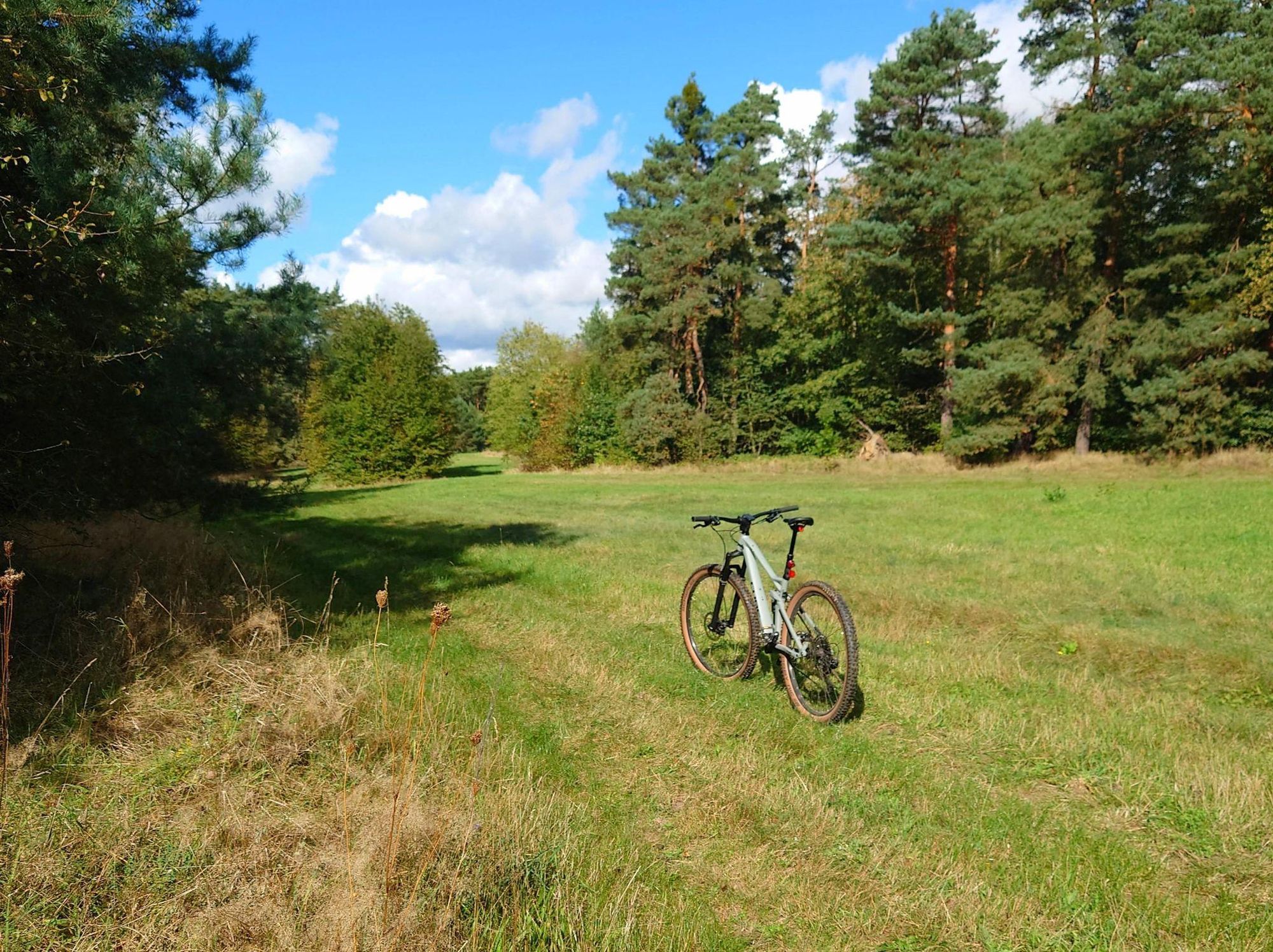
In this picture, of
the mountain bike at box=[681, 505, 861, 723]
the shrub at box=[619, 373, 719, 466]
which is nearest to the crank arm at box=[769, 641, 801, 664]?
the mountain bike at box=[681, 505, 861, 723]

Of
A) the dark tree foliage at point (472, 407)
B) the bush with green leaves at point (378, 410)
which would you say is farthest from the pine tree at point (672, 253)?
the dark tree foliage at point (472, 407)

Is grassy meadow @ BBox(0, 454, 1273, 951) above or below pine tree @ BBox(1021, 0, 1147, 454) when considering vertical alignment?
below

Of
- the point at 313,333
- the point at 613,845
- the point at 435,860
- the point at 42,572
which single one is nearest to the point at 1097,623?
the point at 613,845

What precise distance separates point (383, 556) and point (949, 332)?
24.7 meters

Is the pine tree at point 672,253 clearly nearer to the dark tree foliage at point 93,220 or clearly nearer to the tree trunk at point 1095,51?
the tree trunk at point 1095,51

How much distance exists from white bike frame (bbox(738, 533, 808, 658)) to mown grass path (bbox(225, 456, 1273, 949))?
19.2 inches

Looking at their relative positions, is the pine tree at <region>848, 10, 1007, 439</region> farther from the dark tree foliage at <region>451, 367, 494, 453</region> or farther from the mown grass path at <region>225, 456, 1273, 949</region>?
the dark tree foliage at <region>451, 367, 494, 453</region>

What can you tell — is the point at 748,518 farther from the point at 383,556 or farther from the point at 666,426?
the point at 666,426

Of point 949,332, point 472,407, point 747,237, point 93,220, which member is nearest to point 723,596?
point 93,220

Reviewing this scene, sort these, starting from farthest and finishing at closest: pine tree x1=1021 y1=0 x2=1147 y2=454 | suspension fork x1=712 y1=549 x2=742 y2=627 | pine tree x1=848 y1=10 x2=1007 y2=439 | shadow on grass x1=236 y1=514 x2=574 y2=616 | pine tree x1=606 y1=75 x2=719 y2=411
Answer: pine tree x1=606 y1=75 x2=719 y2=411 < pine tree x1=848 y1=10 x2=1007 y2=439 < pine tree x1=1021 y1=0 x2=1147 y2=454 < shadow on grass x1=236 y1=514 x2=574 y2=616 < suspension fork x1=712 y1=549 x2=742 y2=627

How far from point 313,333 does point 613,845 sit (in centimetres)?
952

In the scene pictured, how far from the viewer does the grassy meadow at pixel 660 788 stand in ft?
8.37

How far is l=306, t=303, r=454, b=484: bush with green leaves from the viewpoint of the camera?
33594 millimetres

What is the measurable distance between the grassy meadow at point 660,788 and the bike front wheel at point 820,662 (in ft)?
0.56
